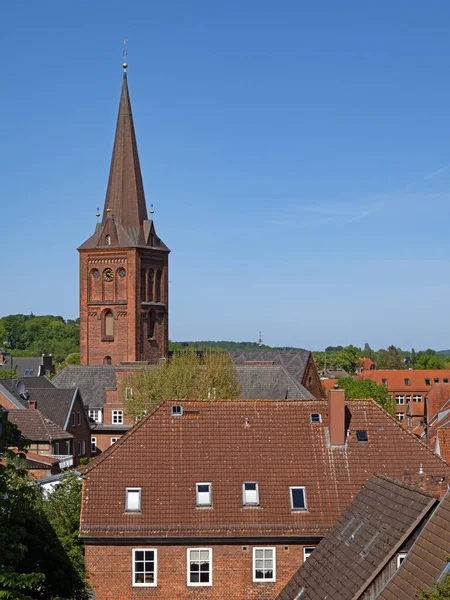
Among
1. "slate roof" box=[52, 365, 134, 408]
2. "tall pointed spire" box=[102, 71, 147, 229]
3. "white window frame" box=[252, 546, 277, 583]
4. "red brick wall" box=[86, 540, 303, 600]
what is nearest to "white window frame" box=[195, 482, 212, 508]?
"red brick wall" box=[86, 540, 303, 600]

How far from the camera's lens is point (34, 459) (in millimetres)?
42688

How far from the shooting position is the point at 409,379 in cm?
11544

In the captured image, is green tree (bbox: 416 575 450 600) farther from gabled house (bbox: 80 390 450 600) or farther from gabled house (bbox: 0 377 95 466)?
gabled house (bbox: 0 377 95 466)

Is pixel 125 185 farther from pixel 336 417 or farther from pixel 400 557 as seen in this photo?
pixel 400 557

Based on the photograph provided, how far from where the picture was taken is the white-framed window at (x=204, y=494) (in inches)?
1019

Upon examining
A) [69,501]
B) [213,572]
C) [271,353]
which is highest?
[271,353]

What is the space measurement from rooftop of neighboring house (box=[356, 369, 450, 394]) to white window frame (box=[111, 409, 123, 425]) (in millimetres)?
54484

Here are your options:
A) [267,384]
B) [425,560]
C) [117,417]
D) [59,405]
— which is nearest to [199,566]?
[425,560]

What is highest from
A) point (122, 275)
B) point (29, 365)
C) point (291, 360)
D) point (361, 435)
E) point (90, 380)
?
point (122, 275)

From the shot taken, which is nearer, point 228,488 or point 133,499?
point 133,499

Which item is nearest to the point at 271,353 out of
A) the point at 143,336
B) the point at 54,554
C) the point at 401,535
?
the point at 143,336

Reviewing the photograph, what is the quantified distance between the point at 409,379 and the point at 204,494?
9270 centimetres

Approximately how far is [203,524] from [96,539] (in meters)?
3.00

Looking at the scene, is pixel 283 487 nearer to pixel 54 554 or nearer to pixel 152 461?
pixel 152 461
